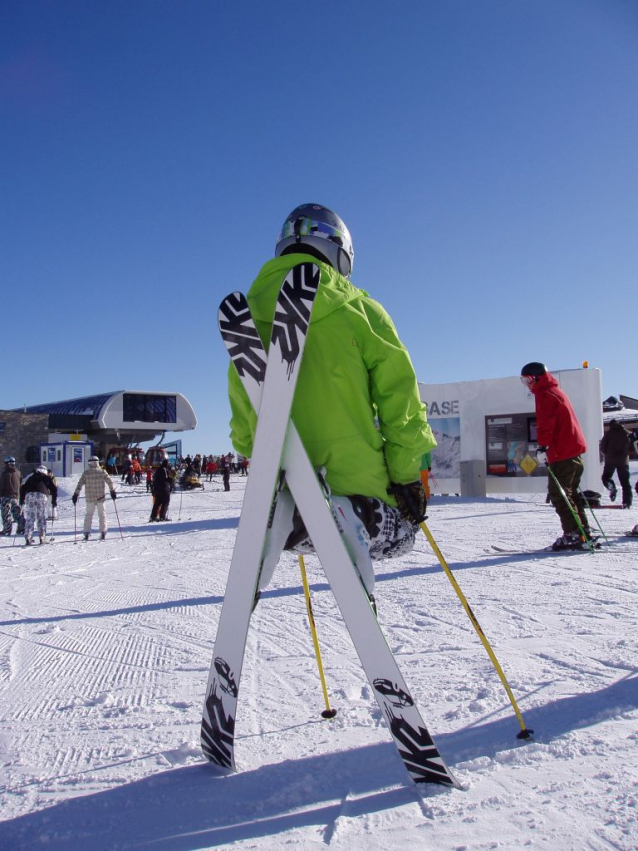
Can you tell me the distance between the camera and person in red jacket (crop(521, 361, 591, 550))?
6.83 metres

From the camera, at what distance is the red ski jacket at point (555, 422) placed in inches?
268

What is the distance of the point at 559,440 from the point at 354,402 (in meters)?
5.53

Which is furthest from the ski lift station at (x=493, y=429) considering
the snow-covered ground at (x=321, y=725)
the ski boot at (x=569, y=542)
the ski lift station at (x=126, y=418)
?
the ski lift station at (x=126, y=418)

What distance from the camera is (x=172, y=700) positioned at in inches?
108

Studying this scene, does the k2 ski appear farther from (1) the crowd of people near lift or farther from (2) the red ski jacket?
(1) the crowd of people near lift

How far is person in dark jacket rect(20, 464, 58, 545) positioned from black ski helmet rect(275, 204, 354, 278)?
10.6m

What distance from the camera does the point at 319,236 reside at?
229 centimetres

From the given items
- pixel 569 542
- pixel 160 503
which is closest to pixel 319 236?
pixel 569 542

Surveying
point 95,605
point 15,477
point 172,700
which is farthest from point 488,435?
point 172,700

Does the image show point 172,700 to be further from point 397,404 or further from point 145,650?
point 397,404

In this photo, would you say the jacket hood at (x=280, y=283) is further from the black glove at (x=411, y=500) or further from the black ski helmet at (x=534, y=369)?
the black ski helmet at (x=534, y=369)

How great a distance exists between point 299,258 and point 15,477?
13.3 metres

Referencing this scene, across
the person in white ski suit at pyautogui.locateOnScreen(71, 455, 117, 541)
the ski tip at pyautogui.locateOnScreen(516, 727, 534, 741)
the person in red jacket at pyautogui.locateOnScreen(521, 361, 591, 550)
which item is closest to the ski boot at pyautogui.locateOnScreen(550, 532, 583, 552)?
the person in red jacket at pyautogui.locateOnScreen(521, 361, 591, 550)

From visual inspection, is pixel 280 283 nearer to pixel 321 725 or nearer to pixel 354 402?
pixel 354 402
